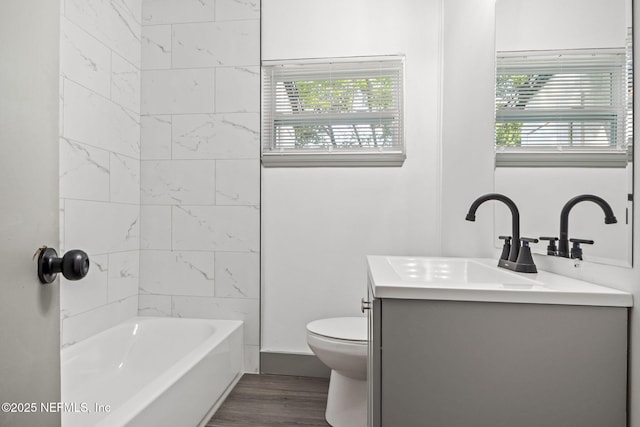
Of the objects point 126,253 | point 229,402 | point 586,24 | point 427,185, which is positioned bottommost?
point 229,402

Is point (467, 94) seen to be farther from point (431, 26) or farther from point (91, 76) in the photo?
point (91, 76)

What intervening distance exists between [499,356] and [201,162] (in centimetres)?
214

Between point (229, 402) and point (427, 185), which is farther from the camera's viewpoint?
point (427, 185)

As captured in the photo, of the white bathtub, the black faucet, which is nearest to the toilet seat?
Result: the white bathtub

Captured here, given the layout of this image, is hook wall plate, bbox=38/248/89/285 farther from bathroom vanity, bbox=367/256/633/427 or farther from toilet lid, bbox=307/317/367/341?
toilet lid, bbox=307/317/367/341

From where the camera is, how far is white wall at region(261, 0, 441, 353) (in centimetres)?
241

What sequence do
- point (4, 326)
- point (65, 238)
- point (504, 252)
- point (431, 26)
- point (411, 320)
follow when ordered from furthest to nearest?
point (431, 26)
point (65, 238)
point (504, 252)
point (411, 320)
point (4, 326)

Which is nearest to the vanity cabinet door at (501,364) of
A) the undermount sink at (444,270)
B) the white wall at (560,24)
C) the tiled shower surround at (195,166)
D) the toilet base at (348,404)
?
the undermount sink at (444,270)

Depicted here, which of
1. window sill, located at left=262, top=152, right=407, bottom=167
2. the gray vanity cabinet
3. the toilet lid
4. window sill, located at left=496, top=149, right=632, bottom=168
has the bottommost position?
the toilet lid

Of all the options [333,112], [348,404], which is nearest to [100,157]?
[333,112]

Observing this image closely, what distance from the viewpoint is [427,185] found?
95.0 inches

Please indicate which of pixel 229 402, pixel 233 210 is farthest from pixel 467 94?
pixel 229 402

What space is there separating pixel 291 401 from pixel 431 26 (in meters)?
2.32

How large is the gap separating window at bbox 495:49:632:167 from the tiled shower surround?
4.82 ft
